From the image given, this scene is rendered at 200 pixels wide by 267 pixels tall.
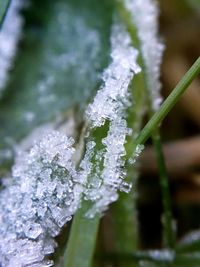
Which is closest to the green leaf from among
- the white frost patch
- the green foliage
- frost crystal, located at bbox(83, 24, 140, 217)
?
the green foliage

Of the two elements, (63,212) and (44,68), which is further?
(44,68)

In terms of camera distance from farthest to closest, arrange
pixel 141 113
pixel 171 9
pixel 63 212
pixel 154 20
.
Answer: pixel 171 9, pixel 154 20, pixel 141 113, pixel 63 212

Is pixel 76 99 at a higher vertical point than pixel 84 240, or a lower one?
higher

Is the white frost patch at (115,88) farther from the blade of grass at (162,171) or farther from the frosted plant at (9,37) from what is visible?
the frosted plant at (9,37)

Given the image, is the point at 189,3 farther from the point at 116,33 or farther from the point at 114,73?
the point at 114,73

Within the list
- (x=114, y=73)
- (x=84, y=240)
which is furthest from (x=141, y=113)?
(x=84, y=240)

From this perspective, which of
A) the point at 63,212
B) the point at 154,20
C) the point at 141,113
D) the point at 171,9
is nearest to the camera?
the point at 63,212

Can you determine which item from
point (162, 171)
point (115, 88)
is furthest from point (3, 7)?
point (162, 171)
